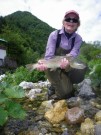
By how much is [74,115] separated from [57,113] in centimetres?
29

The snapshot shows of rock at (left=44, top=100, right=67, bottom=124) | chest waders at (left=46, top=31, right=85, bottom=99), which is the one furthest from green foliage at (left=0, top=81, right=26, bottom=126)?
chest waders at (left=46, top=31, right=85, bottom=99)

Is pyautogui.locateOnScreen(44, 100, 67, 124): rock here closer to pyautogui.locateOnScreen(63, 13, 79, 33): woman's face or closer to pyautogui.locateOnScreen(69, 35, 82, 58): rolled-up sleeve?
pyautogui.locateOnScreen(69, 35, 82, 58): rolled-up sleeve

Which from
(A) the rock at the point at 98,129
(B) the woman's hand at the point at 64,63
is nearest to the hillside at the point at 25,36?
(B) the woman's hand at the point at 64,63

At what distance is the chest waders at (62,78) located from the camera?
5926mm

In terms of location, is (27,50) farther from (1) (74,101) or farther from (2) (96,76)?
(1) (74,101)

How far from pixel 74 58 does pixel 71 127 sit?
1002 millimetres

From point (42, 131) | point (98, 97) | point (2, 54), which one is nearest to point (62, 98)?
point (98, 97)

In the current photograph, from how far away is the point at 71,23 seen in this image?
5.92 m

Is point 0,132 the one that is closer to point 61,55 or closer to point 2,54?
point 61,55

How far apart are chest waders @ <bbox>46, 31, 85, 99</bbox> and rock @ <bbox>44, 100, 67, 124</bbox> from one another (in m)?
0.43

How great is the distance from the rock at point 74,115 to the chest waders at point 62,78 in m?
0.66

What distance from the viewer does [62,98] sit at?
241 inches

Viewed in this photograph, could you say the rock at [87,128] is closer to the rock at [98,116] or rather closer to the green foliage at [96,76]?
the rock at [98,116]

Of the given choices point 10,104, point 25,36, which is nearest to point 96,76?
point 10,104
